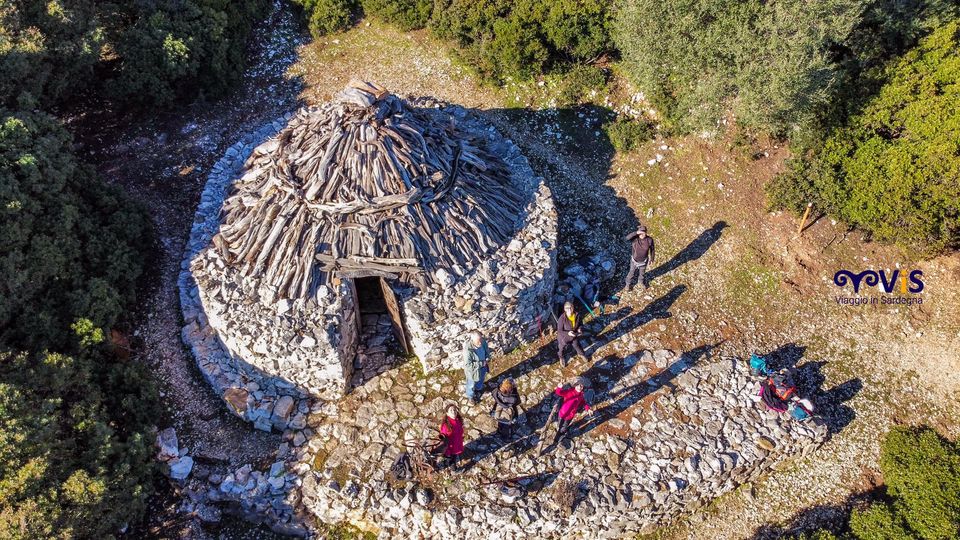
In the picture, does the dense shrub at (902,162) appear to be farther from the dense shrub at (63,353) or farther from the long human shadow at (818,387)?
the dense shrub at (63,353)

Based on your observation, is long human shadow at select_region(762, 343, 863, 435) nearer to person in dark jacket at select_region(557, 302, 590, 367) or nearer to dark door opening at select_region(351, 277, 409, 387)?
person in dark jacket at select_region(557, 302, 590, 367)

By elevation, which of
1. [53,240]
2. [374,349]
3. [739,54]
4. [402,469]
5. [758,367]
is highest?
[739,54]

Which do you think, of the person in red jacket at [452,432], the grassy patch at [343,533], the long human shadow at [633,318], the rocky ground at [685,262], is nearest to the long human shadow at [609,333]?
the long human shadow at [633,318]

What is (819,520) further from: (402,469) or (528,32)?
(528,32)

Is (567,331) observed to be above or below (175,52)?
above

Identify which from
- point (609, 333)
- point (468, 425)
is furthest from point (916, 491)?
point (468, 425)

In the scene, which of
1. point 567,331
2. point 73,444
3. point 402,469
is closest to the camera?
point 73,444

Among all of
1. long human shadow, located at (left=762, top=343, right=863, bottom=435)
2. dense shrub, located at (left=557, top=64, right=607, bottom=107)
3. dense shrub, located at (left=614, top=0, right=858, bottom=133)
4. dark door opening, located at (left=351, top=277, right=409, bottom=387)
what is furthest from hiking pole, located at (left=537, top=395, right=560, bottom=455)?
dense shrub, located at (left=557, top=64, right=607, bottom=107)
